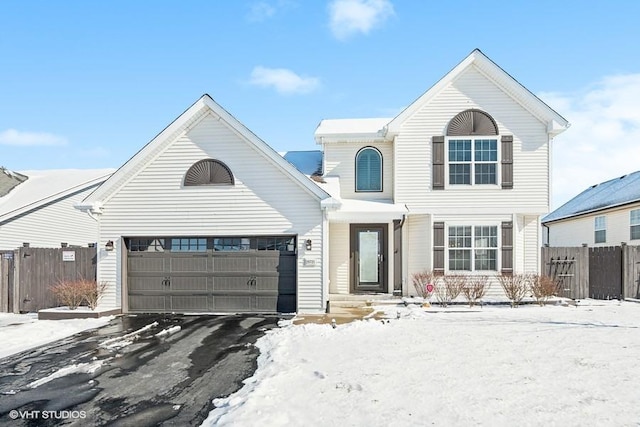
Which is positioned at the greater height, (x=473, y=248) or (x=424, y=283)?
(x=473, y=248)

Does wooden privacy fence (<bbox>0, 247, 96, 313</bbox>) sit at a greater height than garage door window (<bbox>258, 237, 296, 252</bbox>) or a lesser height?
lesser

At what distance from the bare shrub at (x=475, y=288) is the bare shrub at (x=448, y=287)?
0.60 feet

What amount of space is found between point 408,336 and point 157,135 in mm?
8675

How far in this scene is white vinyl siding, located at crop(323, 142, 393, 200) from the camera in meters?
14.4

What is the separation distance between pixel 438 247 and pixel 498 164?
3334 millimetres

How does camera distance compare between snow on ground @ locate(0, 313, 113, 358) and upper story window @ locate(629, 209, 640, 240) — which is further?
upper story window @ locate(629, 209, 640, 240)

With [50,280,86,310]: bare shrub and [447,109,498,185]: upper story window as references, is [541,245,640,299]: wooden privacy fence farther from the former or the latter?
[50,280,86,310]: bare shrub

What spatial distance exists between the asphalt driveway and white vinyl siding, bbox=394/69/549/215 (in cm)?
687

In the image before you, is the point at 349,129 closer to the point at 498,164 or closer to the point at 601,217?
the point at 498,164

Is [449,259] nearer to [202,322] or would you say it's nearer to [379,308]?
[379,308]

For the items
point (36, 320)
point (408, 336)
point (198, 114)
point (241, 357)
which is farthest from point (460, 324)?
point (36, 320)

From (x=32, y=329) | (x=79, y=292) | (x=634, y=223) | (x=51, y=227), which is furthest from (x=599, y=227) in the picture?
(x=51, y=227)

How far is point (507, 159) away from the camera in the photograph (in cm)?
1341

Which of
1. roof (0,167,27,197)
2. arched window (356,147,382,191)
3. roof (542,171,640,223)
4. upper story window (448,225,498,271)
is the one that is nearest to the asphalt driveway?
arched window (356,147,382,191)
